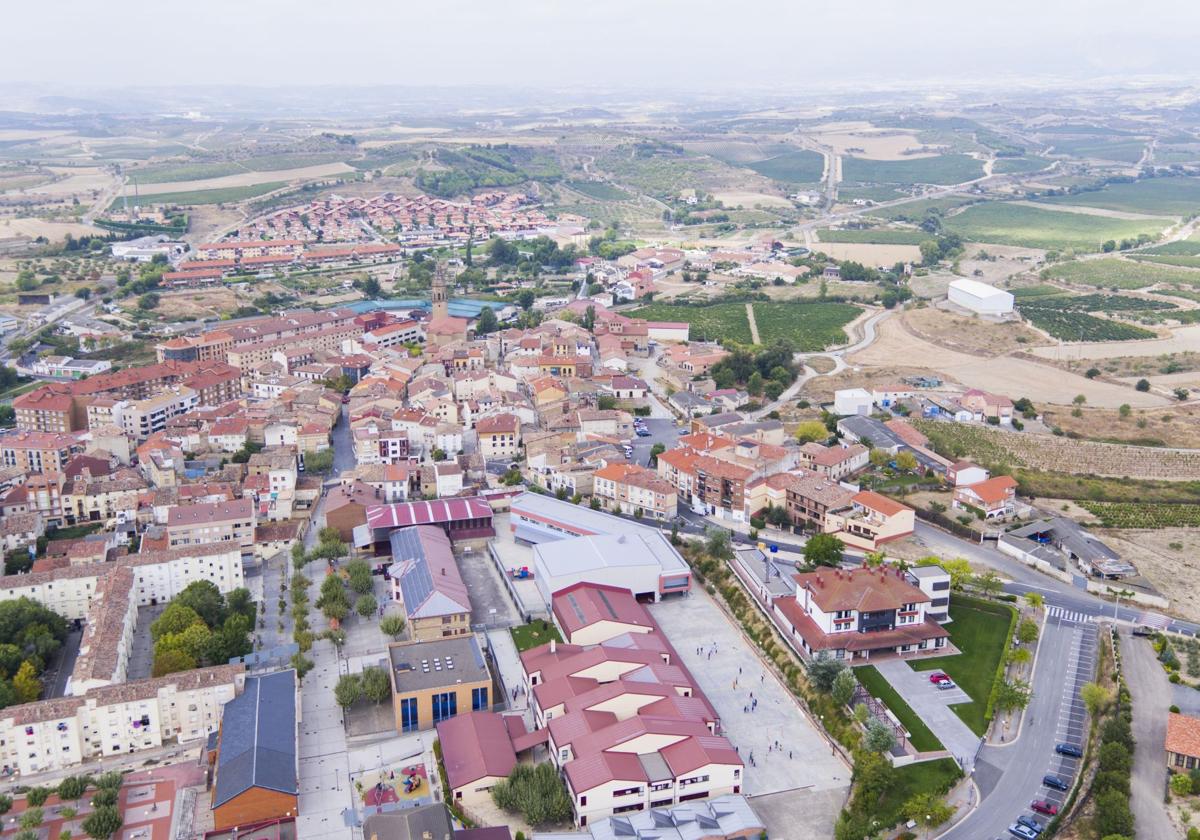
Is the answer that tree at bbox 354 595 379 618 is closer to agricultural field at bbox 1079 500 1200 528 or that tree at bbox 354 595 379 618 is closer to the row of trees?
the row of trees

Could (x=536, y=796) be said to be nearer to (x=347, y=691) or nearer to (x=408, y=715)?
(x=408, y=715)

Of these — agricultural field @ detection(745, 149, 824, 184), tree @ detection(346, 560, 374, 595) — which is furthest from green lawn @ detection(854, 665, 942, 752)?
agricultural field @ detection(745, 149, 824, 184)

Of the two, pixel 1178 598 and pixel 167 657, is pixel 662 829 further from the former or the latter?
pixel 1178 598

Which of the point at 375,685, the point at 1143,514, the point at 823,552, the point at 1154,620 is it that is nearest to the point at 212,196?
the point at 823,552

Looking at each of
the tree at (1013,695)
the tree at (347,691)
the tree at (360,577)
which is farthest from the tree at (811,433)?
the tree at (347,691)

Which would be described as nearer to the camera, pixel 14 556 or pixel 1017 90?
pixel 14 556

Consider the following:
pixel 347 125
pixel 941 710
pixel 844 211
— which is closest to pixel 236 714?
pixel 941 710
